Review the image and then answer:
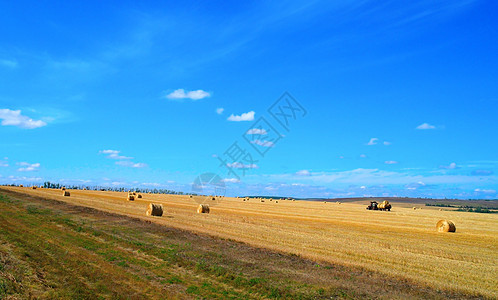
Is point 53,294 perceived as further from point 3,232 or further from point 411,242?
point 411,242

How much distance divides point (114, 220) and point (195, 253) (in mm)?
14739

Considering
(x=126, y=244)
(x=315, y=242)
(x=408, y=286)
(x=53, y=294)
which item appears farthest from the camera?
(x=315, y=242)

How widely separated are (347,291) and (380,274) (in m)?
3.04

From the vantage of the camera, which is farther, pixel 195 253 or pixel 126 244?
pixel 126 244

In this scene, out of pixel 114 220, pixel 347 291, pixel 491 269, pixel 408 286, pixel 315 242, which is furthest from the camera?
pixel 114 220

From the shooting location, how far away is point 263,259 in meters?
15.5

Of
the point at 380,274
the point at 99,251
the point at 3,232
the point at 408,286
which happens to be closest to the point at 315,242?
the point at 380,274

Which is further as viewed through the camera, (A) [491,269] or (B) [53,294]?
(A) [491,269]

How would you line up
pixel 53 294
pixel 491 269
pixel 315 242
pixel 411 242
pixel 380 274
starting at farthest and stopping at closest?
pixel 411 242
pixel 315 242
pixel 491 269
pixel 380 274
pixel 53 294

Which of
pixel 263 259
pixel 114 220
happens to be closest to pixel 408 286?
pixel 263 259

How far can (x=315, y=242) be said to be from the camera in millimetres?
21078

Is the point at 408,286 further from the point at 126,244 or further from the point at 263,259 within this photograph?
the point at 126,244

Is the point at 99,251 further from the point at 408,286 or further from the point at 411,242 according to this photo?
the point at 411,242

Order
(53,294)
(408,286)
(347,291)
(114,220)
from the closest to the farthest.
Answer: (53,294), (347,291), (408,286), (114,220)
